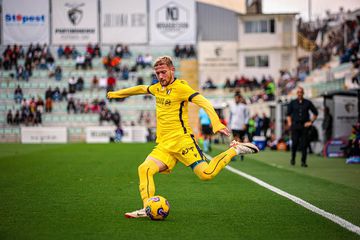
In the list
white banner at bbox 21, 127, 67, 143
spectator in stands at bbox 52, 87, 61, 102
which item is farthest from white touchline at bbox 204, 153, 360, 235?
spectator in stands at bbox 52, 87, 61, 102

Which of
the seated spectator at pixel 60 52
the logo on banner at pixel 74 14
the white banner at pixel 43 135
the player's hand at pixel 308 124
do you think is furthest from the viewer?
the logo on banner at pixel 74 14

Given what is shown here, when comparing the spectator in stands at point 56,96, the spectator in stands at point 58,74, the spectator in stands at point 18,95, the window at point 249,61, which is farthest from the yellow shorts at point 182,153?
the window at point 249,61

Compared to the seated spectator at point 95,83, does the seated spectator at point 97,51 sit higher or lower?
higher

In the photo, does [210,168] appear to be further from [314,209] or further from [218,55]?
[218,55]

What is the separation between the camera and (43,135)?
4362cm

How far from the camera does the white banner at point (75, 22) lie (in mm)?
53062

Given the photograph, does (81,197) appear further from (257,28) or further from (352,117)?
(257,28)

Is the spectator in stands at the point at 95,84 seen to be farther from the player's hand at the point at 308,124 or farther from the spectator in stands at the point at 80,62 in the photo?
the player's hand at the point at 308,124

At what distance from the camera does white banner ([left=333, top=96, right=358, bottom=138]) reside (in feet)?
79.0

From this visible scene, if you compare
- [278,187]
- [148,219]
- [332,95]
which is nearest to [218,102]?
[332,95]

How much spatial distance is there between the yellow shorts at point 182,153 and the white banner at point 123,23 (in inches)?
1793

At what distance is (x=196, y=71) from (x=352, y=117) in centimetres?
2931

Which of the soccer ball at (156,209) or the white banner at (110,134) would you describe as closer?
the soccer ball at (156,209)

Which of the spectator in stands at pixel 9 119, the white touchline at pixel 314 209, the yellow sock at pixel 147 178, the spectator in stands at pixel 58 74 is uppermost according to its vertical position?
the spectator in stands at pixel 58 74
